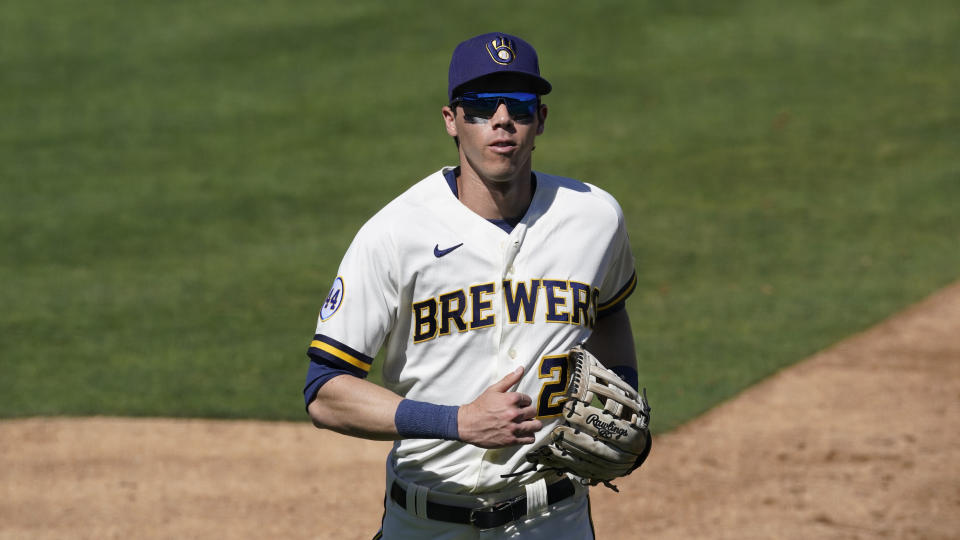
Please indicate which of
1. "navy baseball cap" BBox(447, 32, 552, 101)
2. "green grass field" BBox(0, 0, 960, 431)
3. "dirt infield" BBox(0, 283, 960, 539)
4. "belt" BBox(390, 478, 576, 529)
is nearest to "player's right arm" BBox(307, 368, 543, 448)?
"belt" BBox(390, 478, 576, 529)

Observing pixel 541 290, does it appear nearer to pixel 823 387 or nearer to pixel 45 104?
pixel 823 387

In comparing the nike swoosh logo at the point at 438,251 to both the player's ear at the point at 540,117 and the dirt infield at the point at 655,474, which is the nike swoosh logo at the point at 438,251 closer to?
the player's ear at the point at 540,117

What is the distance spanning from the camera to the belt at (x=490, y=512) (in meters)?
3.86

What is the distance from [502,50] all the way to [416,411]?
1187 millimetres

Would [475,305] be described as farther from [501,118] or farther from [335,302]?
[501,118]

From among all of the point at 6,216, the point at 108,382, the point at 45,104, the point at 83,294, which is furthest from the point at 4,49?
the point at 108,382

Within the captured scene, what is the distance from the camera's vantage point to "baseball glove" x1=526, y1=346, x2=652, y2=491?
3734 millimetres

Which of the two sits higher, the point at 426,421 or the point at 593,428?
the point at 426,421

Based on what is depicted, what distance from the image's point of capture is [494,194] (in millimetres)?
3926

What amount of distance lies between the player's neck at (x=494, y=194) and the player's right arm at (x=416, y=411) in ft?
2.04

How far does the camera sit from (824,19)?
18.7m

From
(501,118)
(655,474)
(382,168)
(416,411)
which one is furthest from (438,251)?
(382,168)

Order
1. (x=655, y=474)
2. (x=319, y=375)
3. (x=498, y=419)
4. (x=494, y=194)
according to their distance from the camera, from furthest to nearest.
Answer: (x=655, y=474) → (x=494, y=194) → (x=319, y=375) → (x=498, y=419)

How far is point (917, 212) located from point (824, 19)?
23.8 ft
